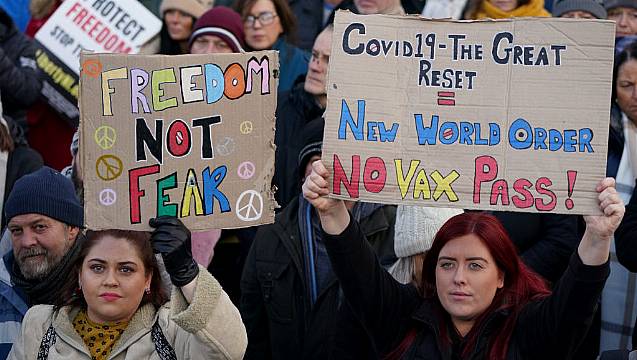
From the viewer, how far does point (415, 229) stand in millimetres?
5609

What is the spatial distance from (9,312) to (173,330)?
114 cm

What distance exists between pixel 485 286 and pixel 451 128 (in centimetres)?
62

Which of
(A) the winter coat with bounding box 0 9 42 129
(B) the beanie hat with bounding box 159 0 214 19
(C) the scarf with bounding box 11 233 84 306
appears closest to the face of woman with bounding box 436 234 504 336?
(C) the scarf with bounding box 11 233 84 306

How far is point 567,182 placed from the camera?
4.71 metres

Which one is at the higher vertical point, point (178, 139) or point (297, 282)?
point (178, 139)

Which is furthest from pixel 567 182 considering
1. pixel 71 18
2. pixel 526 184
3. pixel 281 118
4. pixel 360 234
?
pixel 71 18

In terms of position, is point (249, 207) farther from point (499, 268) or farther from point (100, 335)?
point (499, 268)

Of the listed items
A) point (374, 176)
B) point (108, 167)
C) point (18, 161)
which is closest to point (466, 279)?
point (374, 176)

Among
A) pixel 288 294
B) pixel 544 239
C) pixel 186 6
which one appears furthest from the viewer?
pixel 186 6

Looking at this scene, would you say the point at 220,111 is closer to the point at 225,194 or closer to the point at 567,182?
the point at 225,194

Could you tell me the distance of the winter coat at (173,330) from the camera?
4.74 m

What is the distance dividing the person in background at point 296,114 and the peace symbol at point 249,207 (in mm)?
1941

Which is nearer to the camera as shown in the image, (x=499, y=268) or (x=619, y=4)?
(x=499, y=268)

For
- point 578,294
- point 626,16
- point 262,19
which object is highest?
point 626,16
